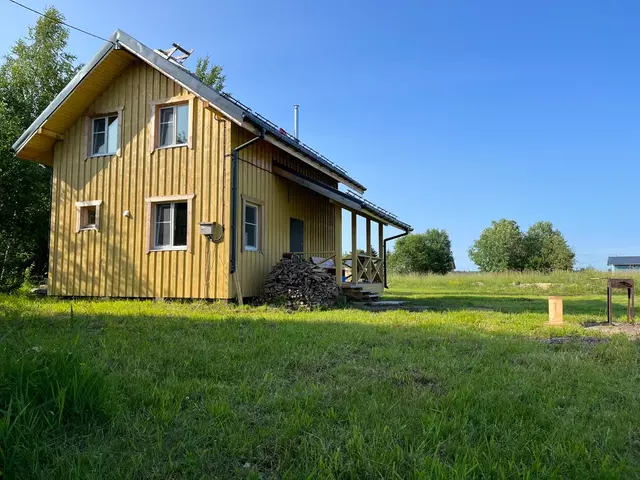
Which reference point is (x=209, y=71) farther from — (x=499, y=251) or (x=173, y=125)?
(x=499, y=251)

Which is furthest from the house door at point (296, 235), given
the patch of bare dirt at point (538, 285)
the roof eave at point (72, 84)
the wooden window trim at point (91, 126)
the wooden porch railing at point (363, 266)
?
the patch of bare dirt at point (538, 285)

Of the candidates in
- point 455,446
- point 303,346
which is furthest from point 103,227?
point 455,446

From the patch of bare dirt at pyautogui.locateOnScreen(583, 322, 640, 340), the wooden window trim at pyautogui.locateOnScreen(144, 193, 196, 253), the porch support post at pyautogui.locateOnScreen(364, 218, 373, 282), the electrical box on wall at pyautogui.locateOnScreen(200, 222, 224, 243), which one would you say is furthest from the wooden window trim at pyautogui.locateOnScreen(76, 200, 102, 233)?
the patch of bare dirt at pyautogui.locateOnScreen(583, 322, 640, 340)

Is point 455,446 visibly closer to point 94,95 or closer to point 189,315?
point 189,315

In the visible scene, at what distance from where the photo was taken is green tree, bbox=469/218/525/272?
64.1 meters

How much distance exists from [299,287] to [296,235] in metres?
3.48

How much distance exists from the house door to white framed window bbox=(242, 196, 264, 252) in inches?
71.2

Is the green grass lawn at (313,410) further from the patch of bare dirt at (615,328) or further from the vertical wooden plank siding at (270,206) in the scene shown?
the vertical wooden plank siding at (270,206)

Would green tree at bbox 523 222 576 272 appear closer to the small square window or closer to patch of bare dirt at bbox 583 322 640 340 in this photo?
patch of bare dirt at bbox 583 322 640 340

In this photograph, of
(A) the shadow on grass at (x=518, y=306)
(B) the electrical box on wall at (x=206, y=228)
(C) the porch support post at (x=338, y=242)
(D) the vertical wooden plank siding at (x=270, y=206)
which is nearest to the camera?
(B) the electrical box on wall at (x=206, y=228)

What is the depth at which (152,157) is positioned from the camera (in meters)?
12.0

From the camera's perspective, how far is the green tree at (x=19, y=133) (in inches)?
719

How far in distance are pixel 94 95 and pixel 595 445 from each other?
14.0m

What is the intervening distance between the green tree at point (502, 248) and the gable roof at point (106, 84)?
56.7m
